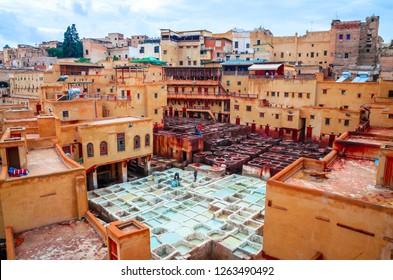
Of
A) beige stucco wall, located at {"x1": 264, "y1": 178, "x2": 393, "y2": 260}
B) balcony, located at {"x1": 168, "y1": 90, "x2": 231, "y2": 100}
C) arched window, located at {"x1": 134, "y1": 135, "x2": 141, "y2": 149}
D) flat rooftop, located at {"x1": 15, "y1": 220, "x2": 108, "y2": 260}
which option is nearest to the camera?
beige stucco wall, located at {"x1": 264, "y1": 178, "x2": 393, "y2": 260}

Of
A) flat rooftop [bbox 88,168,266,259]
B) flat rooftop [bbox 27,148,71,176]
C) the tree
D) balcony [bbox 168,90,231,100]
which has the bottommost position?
flat rooftop [bbox 88,168,266,259]

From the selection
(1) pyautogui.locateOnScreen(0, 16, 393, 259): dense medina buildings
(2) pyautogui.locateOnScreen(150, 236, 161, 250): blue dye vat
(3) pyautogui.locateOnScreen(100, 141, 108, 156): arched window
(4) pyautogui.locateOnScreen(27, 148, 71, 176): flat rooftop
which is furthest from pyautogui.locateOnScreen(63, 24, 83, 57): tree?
(2) pyautogui.locateOnScreen(150, 236, 161, 250): blue dye vat

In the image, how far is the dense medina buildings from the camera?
1305 cm

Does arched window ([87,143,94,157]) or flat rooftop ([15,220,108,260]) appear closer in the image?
flat rooftop ([15,220,108,260])

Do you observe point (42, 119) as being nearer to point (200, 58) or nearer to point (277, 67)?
point (277, 67)

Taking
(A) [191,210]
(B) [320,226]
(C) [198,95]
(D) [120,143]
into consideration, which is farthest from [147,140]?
(C) [198,95]

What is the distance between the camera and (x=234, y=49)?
71.8 meters

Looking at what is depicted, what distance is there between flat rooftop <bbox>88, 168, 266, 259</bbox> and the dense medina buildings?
118 millimetres

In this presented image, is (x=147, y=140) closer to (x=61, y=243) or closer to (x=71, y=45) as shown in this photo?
(x=61, y=243)

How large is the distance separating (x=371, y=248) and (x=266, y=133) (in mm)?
37083

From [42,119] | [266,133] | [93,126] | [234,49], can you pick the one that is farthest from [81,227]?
[234,49]

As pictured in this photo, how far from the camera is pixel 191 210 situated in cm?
2452

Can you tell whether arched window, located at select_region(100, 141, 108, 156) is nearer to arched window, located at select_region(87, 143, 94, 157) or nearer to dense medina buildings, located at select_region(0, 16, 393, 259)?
dense medina buildings, located at select_region(0, 16, 393, 259)

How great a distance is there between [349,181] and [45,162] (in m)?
16.9
